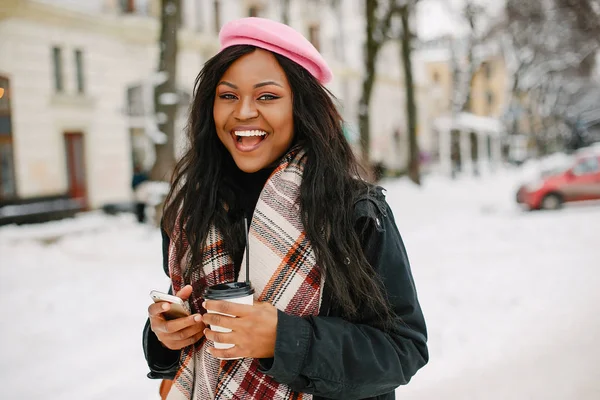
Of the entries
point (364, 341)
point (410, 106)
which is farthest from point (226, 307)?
point (410, 106)

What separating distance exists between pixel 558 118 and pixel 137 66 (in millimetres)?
43265

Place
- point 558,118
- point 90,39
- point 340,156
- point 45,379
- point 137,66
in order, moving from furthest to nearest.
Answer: point 558,118
point 137,66
point 90,39
point 45,379
point 340,156

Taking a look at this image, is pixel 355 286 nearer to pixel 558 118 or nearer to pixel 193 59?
pixel 193 59

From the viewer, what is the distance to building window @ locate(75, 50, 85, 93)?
1948 cm

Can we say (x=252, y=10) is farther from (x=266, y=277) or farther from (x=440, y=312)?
(x=266, y=277)

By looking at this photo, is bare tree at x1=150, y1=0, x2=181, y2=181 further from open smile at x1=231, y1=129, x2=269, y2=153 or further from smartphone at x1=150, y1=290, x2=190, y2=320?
smartphone at x1=150, y1=290, x2=190, y2=320

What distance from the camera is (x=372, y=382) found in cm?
149

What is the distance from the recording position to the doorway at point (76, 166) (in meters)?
19.4

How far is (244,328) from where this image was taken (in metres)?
1.40

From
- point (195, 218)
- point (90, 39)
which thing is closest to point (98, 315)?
point (195, 218)

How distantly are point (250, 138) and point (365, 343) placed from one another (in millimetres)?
668

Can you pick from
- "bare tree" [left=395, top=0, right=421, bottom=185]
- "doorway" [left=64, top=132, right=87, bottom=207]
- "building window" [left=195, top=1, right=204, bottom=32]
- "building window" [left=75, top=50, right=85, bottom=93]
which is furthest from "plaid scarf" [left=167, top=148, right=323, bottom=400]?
"building window" [left=195, top=1, right=204, bottom=32]

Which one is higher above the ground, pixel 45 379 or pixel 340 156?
pixel 340 156

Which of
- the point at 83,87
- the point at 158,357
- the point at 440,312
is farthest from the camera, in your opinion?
the point at 83,87
